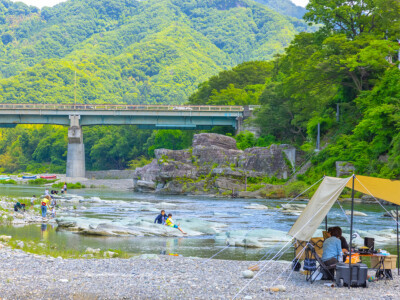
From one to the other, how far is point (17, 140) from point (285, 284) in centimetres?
16854

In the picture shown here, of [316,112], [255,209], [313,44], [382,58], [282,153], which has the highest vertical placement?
[313,44]

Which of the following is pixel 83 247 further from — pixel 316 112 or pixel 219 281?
pixel 316 112

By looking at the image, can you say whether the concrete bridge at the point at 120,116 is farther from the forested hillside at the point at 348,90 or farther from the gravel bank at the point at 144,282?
the gravel bank at the point at 144,282

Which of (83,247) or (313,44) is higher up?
(313,44)

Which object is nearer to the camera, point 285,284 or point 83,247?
point 285,284

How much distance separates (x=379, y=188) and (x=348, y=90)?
169 feet

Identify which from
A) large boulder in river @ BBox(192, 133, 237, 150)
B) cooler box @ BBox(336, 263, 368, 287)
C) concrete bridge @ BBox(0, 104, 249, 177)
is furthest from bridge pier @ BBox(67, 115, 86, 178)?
cooler box @ BBox(336, 263, 368, 287)

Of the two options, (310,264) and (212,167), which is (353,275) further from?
(212,167)

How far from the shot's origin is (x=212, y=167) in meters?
68.7

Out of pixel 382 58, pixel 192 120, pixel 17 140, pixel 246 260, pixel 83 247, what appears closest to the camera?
pixel 246 260

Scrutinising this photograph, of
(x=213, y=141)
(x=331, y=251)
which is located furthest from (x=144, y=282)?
(x=213, y=141)

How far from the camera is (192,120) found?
303 ft

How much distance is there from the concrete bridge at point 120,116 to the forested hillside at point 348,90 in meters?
15.2

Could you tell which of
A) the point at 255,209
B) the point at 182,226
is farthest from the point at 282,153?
the point at 182,226
